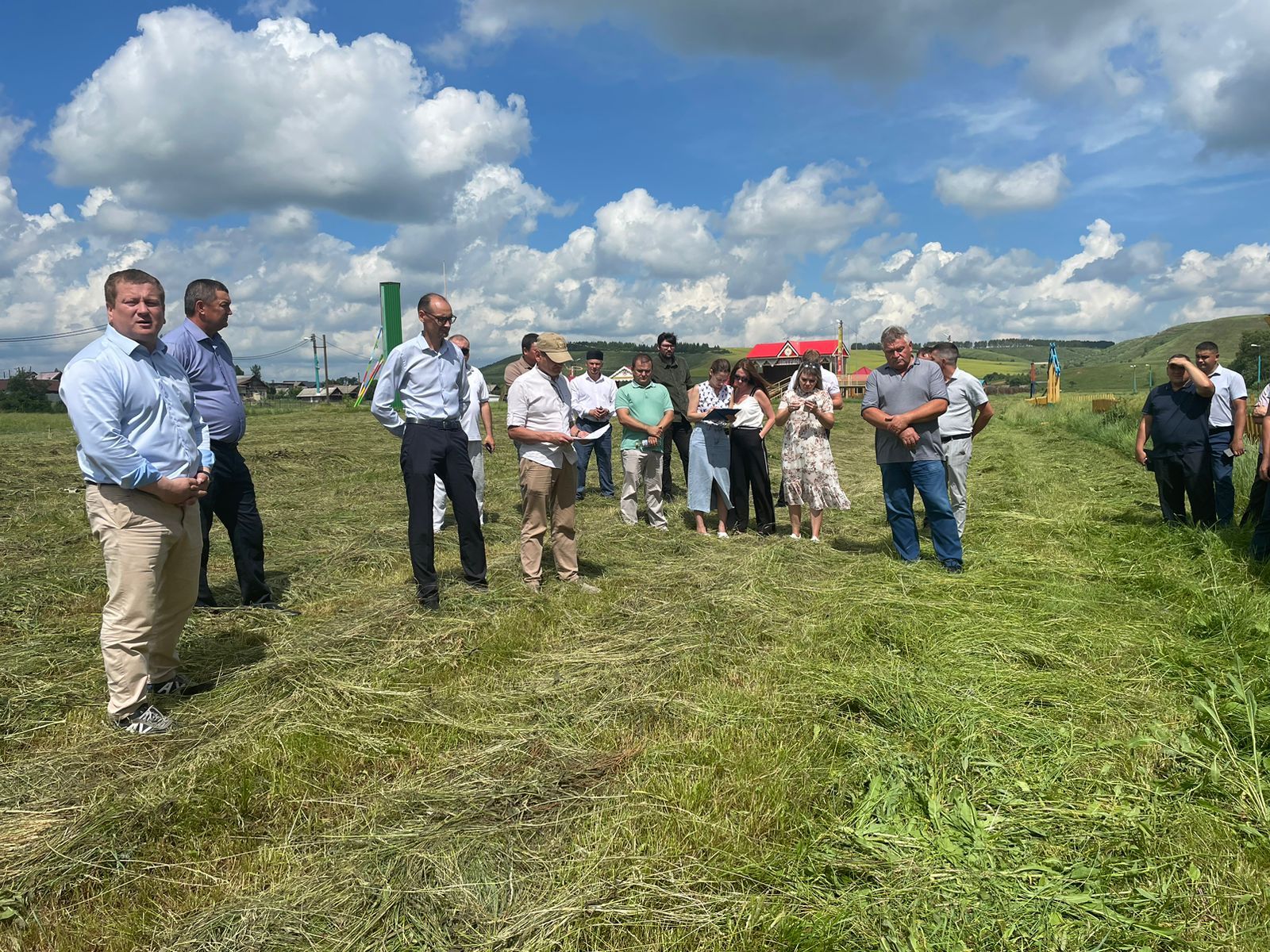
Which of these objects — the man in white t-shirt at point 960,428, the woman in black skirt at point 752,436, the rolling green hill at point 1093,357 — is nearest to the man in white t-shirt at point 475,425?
the woman in black skirt at point 752,436

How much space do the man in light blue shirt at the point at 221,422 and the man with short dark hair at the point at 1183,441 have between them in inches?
292

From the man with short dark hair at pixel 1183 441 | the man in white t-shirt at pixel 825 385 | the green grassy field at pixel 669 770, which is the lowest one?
the green grassy field at pixel 669 770

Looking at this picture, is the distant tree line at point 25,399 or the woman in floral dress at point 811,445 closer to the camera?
the woman in floral dress at point 811,445

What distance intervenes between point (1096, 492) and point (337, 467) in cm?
1248

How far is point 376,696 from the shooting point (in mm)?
3939

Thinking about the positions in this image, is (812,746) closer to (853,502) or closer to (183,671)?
(183,671)

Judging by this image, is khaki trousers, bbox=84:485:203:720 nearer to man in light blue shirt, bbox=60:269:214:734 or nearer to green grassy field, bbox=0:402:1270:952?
man in light blue shirt, bbox=60:269:214:734

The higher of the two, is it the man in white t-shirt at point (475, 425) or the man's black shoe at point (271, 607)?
the man in white t-shirt at point (475, 425)

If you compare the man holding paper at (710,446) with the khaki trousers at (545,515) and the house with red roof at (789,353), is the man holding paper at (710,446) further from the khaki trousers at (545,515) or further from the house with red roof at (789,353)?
the house with red roof at (789,353)

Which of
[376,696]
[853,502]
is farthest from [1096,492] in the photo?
[376,696]

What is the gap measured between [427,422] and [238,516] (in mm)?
1459

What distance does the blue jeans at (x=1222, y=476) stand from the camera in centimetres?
677

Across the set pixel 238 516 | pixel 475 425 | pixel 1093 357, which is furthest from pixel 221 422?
pixel 1093 357

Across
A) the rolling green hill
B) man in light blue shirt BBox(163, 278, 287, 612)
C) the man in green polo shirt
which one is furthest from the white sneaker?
the rolling green hill
